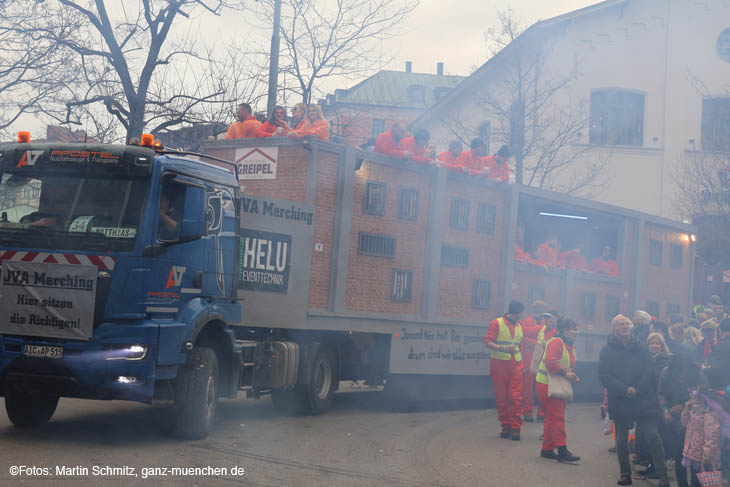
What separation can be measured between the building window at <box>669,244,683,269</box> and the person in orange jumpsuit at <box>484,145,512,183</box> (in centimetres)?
719

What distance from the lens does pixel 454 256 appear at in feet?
49.1

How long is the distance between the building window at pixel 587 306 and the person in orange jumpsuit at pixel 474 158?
418cm

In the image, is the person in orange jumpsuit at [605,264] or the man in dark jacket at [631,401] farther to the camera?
the person in orange jumpsuit at [605,264]

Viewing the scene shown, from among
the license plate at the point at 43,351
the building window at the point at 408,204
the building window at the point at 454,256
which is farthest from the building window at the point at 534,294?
the license plate at the point at 43,351

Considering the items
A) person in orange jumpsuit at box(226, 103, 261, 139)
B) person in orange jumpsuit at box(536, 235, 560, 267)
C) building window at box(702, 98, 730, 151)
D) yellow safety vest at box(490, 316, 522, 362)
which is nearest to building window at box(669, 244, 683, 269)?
person in orange jumpsuit at box(536, 235, 560, 267)

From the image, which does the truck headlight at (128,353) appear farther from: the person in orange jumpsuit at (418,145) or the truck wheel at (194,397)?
the person in orange jumpsuit at (418,145)

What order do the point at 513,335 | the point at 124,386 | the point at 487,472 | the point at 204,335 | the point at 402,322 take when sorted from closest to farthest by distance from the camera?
the point at 124,386 < the point at 487,472 < the point at 204,335 < the point at 513,335 < the point at 402,322

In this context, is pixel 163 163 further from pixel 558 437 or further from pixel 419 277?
pixel 419 277

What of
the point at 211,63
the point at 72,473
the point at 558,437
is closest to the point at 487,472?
the point at 558,437

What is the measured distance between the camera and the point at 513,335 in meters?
12.1

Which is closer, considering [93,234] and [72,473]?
[72,473]

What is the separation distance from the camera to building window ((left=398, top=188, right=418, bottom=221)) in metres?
13.8

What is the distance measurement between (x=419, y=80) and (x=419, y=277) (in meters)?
73.4

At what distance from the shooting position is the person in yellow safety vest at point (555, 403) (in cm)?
1021
